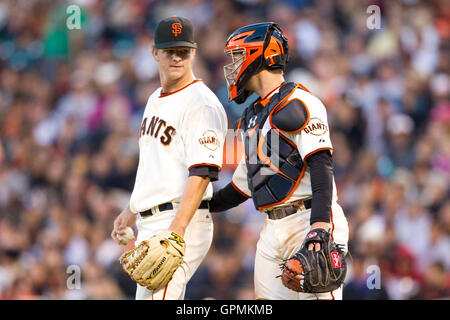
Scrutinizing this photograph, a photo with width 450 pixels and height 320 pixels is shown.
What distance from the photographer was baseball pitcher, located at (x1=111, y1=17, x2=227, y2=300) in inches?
145

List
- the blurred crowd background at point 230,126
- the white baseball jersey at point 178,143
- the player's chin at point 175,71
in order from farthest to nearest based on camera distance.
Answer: the blurred crowd background at point 230,126 < the player's chin at point 175,71 < the white baseball jersey at point 178,143

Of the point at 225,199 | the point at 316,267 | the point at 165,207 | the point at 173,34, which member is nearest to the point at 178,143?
the point at 165,207

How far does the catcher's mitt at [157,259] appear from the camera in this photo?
11.9 feet

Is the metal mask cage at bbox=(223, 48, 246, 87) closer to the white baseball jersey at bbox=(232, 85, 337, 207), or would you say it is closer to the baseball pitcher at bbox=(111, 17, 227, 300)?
the baseball pitcher at bbox=(111, 17, 227, 300)

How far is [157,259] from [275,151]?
876 mm

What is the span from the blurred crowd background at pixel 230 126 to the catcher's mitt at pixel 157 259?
255 cm

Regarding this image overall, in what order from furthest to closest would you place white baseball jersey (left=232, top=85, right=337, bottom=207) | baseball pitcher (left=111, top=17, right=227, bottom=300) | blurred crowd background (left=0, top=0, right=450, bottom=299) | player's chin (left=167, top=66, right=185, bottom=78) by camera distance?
1. blurred crowd background (left=0, top=0, right=450, bottom=299)
2. player's chin (left=167, top=66, right=185, bottom=78)
3. baseball pitcher (left=111, top=17, right=227, bottom=300)
4. white baseball jersey (left=232, top=85, right=337, bottom=207)

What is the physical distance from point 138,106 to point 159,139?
194 inches

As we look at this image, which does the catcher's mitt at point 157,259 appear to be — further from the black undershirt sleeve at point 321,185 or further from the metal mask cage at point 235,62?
the metal mask cage at point 235,62

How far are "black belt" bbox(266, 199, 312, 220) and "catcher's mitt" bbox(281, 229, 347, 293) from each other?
0.33 m

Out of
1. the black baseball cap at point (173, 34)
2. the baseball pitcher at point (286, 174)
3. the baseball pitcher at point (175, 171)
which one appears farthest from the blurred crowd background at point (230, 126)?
the black baseball cap at point (173, 34)

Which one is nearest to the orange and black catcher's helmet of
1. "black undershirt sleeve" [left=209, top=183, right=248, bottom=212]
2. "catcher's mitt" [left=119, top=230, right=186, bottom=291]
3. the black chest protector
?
the black chest protector

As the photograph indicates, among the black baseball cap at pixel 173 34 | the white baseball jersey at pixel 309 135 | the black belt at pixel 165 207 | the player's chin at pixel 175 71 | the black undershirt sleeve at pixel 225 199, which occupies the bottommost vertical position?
the black belt at pixel 165 207

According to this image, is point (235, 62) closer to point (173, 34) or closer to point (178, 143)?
point (173, 34)
